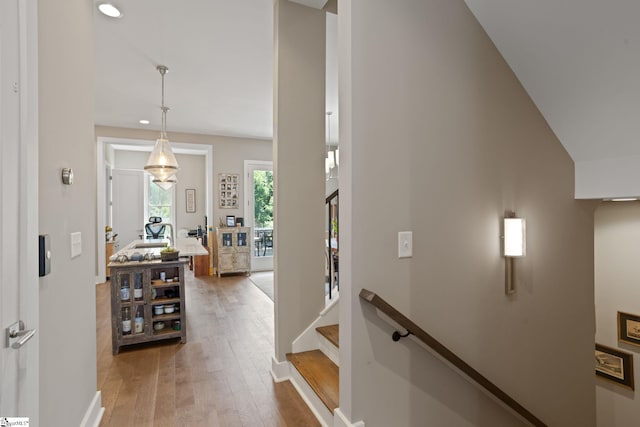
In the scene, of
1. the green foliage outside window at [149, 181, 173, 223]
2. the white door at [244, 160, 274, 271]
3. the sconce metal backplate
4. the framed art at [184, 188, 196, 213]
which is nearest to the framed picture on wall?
the white door at [244, 160, 274, 271]

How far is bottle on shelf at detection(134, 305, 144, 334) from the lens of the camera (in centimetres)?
307

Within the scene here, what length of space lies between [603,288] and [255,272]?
230 inches

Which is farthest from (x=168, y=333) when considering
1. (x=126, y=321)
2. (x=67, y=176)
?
(x=67, y=176)

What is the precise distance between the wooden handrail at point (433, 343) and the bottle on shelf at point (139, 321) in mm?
2586

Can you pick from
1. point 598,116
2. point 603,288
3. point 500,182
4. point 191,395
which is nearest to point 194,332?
point 191,395

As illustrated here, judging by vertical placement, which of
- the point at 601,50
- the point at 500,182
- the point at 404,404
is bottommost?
the point at 404,404

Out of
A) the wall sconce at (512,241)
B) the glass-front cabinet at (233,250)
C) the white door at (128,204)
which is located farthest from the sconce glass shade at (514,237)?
the white door at (128,204)

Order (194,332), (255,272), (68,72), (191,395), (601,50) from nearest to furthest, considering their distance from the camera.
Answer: (68,72), (601,50), (191,395), (194,332), (255,272)

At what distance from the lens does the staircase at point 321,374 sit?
1978 millimetres

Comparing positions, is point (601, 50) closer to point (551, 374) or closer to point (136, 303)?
point (551, 374)

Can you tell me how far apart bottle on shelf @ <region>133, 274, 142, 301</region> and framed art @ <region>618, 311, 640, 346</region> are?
16.7 feet

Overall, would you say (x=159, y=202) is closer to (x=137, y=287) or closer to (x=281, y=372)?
(x=137, y=287)

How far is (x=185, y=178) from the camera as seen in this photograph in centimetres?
836

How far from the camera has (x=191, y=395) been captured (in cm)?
230
